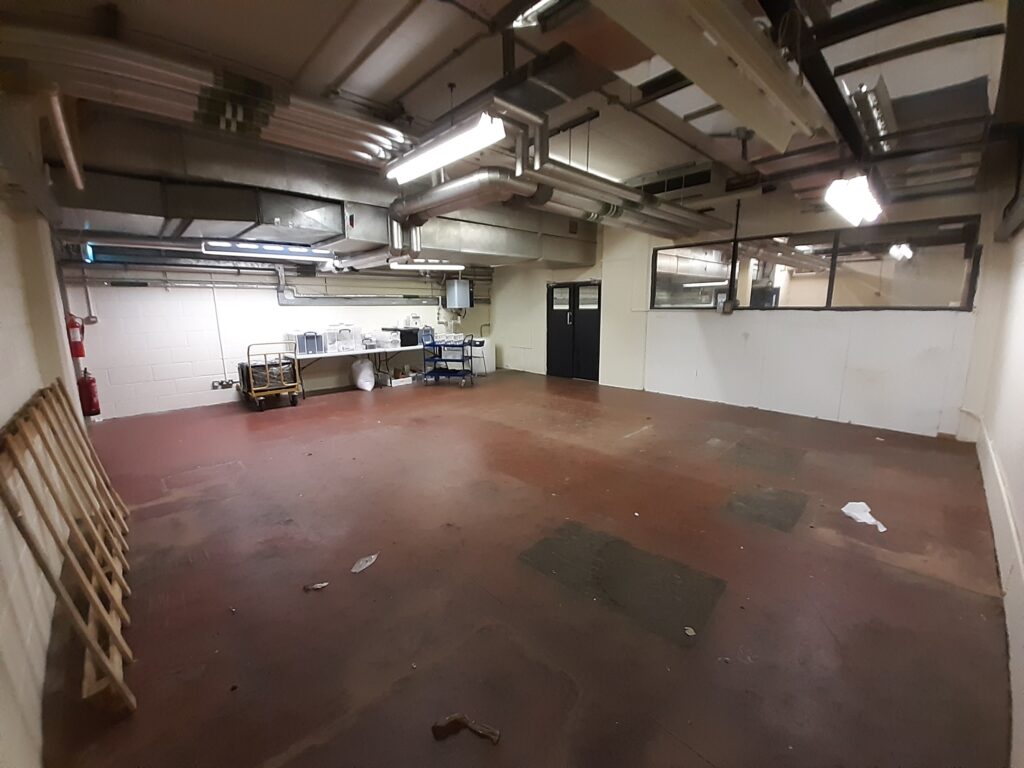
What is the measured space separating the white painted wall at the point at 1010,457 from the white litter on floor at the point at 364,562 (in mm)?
2539

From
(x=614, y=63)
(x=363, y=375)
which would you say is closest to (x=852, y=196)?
(x=614, y=63)

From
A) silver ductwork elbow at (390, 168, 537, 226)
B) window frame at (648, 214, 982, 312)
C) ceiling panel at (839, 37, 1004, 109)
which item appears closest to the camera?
ceiling panel at (839, 37, 1004, 109)

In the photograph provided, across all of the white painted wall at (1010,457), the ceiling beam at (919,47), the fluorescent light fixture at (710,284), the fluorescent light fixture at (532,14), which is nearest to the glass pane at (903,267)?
the white painted wall at (1010,457)

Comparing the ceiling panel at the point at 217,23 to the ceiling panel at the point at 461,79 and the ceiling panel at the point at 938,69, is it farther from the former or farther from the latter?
the ceiling panel at the point at 938,69

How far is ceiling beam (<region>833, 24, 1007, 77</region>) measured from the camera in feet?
5.57

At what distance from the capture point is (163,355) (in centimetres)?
569

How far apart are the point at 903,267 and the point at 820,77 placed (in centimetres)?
372

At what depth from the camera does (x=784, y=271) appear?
5.71 metres

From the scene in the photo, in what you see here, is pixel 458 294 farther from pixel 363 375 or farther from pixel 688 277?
pixel 688 277

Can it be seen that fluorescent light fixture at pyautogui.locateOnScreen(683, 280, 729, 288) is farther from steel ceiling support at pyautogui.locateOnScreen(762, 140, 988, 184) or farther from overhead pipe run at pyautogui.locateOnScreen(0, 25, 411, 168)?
overhead pipe run at pyautogui.locateOnScreen(0, 25, 411, 168)

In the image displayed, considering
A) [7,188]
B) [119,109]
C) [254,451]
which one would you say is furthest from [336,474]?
[119,109]

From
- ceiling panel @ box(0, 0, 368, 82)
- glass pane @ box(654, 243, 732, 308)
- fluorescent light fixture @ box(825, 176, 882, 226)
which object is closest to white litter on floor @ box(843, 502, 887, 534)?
fluorescent light fixture @ box(825, 176, 882, 226)

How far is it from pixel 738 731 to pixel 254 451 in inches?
172

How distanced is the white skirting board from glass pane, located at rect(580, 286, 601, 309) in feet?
17.1
